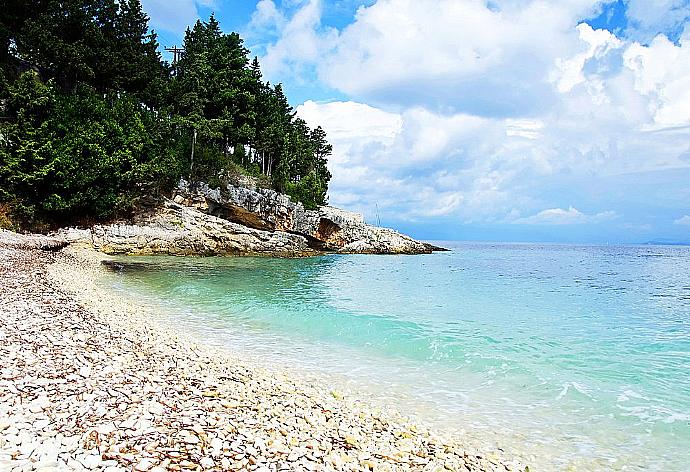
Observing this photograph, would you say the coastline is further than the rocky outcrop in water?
No

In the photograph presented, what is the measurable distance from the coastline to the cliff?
37.4 meters

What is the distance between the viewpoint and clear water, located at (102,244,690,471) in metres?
8.78

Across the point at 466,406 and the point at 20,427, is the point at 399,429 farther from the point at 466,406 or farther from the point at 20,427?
the point at 20,427

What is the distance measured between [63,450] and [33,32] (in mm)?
53011

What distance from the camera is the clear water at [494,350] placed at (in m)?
8.78

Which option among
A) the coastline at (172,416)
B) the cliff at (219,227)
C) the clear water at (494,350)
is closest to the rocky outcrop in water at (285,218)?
the cliff at (219,227)

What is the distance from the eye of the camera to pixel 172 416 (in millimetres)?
6352

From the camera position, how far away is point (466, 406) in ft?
32.3

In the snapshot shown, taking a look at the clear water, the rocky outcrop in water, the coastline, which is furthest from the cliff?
the coastline

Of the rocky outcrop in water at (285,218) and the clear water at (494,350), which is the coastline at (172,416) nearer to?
the clear water at (494,350)

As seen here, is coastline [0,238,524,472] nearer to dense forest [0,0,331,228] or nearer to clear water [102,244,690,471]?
clear water [102,244,690,471]

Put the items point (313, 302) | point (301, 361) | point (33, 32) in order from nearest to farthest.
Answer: point (301, 361)
point (313, 302)
point (33, 32)

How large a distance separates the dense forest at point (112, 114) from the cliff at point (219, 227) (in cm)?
207

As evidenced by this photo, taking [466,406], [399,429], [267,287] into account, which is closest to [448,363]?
[466,406]
